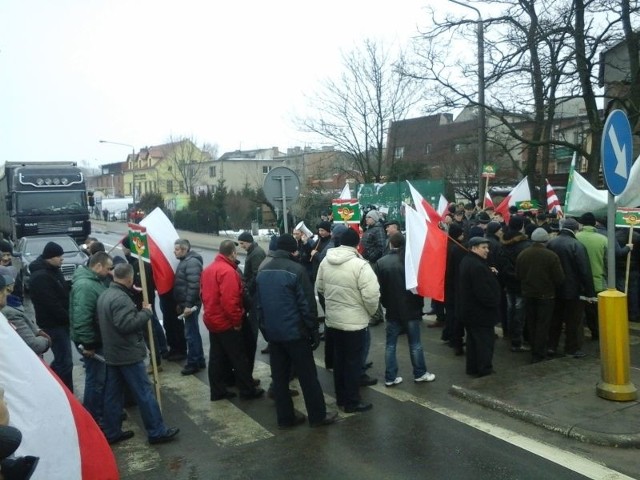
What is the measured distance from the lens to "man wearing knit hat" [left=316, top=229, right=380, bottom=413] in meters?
6.17

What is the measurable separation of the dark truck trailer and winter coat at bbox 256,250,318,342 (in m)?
18.7

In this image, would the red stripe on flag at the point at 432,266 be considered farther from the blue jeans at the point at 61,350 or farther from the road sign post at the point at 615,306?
the blue jeans at the point at 61,350

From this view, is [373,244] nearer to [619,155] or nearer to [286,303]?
[286,303]

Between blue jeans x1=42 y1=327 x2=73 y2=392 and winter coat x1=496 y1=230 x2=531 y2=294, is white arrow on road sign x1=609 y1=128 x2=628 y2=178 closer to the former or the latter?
winter coat x1=496 y1=230 x2=531 y2=294

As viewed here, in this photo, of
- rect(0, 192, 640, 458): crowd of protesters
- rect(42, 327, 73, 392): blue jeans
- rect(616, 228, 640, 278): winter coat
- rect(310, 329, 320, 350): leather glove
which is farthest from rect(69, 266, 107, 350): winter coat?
rect(616, 228, 640, 278): winter coat

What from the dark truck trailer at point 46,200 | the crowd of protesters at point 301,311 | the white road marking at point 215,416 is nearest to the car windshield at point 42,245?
the dark truck trailer at point 46,200

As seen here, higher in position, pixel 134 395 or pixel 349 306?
pixel 349 306

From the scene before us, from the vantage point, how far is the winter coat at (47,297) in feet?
21.8

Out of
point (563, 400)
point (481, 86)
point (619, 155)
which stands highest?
point (481, 86)

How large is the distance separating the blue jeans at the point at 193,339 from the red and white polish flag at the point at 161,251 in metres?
0.64

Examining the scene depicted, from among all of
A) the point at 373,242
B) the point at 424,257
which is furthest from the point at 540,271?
the point at 373,242

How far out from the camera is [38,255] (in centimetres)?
1589

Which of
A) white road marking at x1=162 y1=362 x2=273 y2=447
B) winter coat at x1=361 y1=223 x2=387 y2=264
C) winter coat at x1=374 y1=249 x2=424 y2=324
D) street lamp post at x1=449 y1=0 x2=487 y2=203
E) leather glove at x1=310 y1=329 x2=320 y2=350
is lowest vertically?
white road marking at x1=162 y1=362 x2=273 y2=447

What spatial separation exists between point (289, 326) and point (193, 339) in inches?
104
